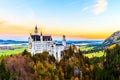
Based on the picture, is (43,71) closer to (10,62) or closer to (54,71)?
(54,71)

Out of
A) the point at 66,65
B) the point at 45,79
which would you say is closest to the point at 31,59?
the point at 45,79

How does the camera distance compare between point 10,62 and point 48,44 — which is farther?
point 48,44

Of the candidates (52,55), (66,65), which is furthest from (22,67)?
(66,65)

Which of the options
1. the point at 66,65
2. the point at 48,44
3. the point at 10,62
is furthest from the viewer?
the point at 66,65

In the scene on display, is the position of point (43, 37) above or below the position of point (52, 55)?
above

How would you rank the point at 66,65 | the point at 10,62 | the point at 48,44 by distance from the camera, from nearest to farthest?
the point at 10,62 → the point at 48,44 → the point at 66,65

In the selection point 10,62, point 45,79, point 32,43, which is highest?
point 32,43
